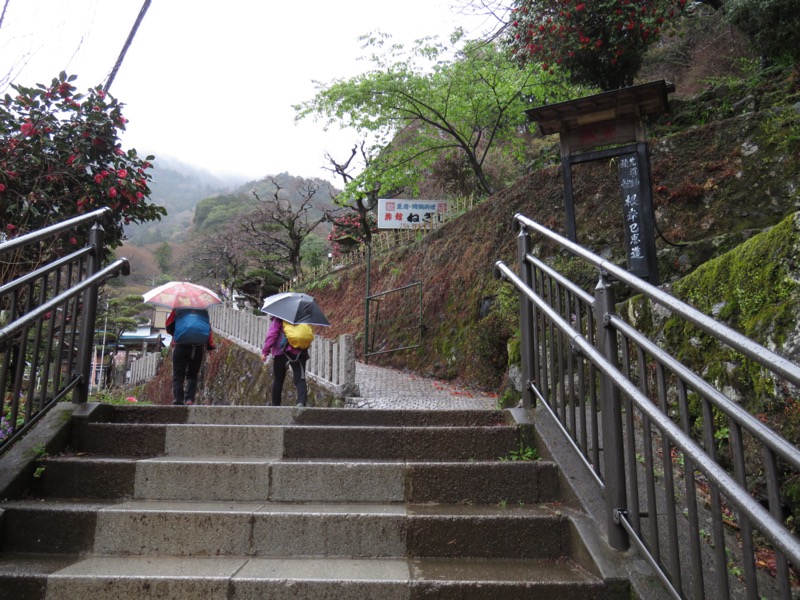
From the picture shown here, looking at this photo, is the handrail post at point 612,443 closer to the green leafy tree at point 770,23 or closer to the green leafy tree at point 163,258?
the green leafy tree at point 770,23

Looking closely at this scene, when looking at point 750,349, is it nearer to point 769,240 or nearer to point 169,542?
point 769,240

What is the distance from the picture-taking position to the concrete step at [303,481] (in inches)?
102

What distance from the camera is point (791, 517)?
6.84 feet

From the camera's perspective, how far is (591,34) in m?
9.13

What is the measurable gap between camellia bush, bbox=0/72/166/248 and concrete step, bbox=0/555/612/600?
11.1 ft

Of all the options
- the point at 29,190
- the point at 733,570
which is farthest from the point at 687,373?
the point at 29,190

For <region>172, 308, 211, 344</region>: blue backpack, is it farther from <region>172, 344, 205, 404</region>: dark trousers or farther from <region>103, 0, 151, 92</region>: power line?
<region>103, 0, 151, 92</region>: power line

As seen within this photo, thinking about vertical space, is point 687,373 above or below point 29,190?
below

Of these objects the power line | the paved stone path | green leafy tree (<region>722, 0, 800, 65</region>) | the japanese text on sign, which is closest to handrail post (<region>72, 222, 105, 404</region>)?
the power line

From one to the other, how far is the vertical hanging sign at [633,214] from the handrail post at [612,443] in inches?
Answer: 138

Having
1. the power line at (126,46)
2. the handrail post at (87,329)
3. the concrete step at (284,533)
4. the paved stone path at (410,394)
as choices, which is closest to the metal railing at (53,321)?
the handrail post at (87,329)

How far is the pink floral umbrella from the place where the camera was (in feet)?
17.7

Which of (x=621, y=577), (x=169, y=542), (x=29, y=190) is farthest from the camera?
(x=29, y=190)

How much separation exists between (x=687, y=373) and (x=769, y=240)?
178cm
